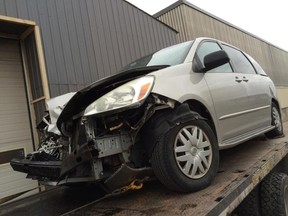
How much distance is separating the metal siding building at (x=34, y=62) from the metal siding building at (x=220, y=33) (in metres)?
5.65

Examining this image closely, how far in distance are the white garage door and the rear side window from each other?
4562 millimetres

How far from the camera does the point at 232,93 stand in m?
3.79

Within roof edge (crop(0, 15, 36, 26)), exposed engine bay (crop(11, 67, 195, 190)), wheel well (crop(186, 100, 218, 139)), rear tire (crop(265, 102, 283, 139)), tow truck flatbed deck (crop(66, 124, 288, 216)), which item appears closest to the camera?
tow truck flatbed deck (crop(66, 124, 288, 216))

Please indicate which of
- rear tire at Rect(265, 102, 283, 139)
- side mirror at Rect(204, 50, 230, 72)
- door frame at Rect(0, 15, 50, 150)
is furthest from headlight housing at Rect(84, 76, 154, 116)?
door frame at Rect(0, 15, 50, 150)

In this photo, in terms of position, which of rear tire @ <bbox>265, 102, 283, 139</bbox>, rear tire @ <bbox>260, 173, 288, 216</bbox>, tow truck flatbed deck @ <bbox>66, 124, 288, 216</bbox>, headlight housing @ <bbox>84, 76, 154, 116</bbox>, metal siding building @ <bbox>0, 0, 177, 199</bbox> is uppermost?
metal siding building @ <bbox>0, 0, 177, 199</bbox>

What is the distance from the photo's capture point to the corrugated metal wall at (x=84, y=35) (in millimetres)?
6855

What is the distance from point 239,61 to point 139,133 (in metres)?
2.60

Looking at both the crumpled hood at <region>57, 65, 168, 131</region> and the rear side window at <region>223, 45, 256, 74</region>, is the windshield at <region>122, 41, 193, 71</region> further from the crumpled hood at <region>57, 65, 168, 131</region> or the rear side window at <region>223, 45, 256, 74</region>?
the rear side window at <region>223, 45, 256, 74</region>

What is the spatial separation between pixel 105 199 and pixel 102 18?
251 inches

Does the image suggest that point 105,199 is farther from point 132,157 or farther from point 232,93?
point 232,93

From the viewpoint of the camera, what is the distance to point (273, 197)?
3332mm

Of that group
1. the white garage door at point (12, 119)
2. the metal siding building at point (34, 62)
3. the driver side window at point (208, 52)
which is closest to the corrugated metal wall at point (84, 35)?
the metal siding building at point (34, 62)

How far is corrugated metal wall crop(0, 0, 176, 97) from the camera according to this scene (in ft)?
22.5

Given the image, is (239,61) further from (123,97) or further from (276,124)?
(123,97)
